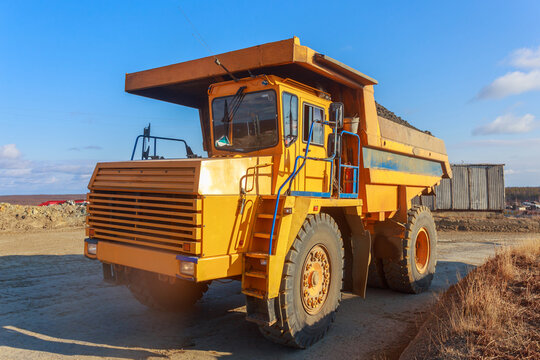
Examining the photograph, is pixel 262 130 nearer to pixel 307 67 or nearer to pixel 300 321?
pixel 307 67

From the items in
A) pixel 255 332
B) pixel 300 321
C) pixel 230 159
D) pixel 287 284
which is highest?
pixel 230 159

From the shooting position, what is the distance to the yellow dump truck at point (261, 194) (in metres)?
4.28

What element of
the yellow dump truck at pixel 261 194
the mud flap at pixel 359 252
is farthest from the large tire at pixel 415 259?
the mud flap at pixel 359 252

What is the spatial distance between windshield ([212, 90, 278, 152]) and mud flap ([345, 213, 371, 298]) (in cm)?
178

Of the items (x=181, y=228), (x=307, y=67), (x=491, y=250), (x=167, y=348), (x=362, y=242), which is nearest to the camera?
(x=181, y=228)

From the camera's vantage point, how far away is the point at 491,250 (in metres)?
13.1

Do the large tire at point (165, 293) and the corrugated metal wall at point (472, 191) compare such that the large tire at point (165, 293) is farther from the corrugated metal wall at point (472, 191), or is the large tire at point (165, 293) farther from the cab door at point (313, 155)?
the corrugated metal wall at point (472, 191)

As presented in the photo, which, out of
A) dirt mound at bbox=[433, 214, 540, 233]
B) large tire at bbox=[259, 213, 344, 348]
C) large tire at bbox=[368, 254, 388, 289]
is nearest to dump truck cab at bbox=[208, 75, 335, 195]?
large tire at bbox=[259, 213, 344, 348]

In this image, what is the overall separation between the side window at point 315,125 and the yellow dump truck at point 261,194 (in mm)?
15

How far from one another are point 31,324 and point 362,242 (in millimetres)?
4663

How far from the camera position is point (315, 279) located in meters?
5.00

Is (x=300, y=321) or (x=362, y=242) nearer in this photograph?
(x=300, y=321)

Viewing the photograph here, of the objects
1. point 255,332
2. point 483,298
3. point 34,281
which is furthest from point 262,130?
point 34,281

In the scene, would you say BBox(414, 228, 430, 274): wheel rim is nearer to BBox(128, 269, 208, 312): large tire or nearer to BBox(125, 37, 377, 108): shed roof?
BBox(125, 37, 377, 108): shed roof
